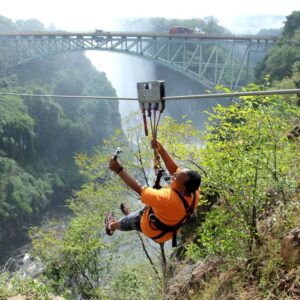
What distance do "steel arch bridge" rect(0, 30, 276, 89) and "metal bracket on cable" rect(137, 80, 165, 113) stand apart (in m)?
22.8

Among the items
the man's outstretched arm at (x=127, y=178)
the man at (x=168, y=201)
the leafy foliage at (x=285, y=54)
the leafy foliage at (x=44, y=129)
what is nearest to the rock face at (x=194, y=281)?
the man at (x=168, y=201)

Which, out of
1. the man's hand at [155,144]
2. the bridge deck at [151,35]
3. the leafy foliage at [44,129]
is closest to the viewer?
the man's hand at [155,144]

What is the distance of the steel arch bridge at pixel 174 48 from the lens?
27281 mm

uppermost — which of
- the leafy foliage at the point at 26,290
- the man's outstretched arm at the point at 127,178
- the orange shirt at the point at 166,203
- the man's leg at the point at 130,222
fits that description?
the man's outstretched arm at the point at 127,178

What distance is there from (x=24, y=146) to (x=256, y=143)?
31831 millimetres

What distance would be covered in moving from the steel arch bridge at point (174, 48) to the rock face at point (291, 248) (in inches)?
867

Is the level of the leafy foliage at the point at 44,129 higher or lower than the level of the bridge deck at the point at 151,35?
lower

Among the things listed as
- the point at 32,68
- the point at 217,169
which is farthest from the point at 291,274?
the point at 32,68

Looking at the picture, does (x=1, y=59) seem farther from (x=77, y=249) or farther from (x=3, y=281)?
(x=3, y=281)

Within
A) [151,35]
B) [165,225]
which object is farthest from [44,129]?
[165,225]

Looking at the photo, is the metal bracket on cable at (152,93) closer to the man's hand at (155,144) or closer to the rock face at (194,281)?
the man's hand at (155,144)

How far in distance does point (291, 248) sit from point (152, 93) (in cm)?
203

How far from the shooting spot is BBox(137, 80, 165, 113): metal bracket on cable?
316cm

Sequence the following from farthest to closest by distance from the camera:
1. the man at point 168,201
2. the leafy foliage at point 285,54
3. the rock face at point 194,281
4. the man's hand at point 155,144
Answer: the leafy foliage at point 285,54
the rock face at point 194,281
the man's hand at point 155,144
the man at point 168,201
